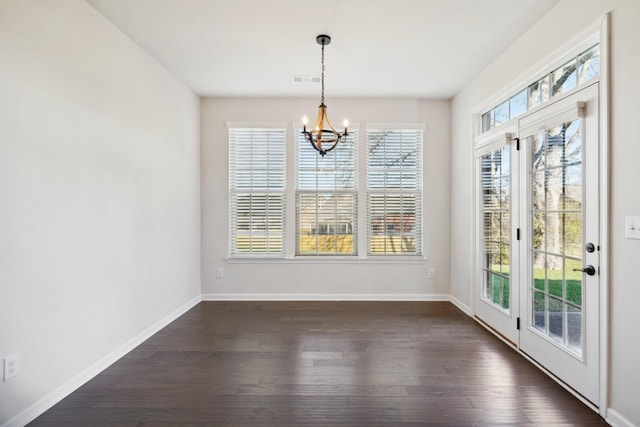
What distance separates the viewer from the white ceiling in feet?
8.68

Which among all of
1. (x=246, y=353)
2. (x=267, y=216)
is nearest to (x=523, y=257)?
(x=246, y=353)

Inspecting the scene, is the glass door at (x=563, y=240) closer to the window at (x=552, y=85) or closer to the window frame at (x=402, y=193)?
the window at (x=552, y=85)

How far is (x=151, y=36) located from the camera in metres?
3.09

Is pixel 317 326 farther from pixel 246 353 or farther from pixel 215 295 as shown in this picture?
pixel 215 295

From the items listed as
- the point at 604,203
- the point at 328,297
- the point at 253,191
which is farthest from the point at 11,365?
the point at 604,203

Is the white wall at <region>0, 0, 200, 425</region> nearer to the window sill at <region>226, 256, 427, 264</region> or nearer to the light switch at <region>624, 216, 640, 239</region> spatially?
the window sill at <region>226, 256, 427, 264</region>

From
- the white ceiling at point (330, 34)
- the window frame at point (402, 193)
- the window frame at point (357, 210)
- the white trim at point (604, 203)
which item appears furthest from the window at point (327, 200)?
the white trim at point (604, 203)

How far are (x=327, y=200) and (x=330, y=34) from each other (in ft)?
7.57

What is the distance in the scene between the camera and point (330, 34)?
3.04 metres

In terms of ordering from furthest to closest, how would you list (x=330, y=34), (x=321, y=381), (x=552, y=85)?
(x=330, y=34), (x=552, y=85), (x=321, y=381)

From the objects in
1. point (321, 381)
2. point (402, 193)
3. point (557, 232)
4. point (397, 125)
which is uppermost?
point (397, 125)

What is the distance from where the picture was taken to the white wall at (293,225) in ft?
15.7

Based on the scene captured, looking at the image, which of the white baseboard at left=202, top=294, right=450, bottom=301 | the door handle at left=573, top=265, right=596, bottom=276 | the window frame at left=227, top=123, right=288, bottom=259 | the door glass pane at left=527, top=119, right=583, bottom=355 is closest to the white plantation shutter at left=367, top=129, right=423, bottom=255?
the white baseboard at left=202, top=294, right=450, bottom=301

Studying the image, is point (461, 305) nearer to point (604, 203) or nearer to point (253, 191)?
point (604, 203)
